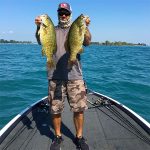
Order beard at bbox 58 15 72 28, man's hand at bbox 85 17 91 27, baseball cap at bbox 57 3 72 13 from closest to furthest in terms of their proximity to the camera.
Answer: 1. man's hand at bbox 85 17 91 27
2. baseball cap at bbox 57 3 72 13
3. beard at bbox 58 15 72 28

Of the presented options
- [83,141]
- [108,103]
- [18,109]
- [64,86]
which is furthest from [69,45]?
[18,109]

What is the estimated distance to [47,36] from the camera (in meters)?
4.86

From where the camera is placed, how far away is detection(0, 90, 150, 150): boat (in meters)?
5.69

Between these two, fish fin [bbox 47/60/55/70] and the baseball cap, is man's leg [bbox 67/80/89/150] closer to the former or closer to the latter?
fish fin [bbox 47/60/55/70]

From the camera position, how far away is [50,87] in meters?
5.61

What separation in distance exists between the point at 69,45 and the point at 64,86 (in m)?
0.94

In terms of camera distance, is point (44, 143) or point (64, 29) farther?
point (44, 143)

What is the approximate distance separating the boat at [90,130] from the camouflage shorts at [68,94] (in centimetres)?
80

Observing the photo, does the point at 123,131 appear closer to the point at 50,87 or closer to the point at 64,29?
the point at 50,87

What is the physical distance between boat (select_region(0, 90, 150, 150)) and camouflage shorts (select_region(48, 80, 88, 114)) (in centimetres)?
80

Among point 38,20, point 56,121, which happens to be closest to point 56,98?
point 56,121

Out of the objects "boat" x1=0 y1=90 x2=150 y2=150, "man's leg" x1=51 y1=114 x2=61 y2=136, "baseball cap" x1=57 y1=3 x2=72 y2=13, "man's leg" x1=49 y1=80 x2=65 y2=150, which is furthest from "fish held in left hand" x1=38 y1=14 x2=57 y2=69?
"boat" x1=0 y1=90 x2=150 y2=150

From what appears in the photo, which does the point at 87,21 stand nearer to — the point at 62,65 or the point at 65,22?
the point at 65,22

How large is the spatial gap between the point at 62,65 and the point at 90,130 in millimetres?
1816
